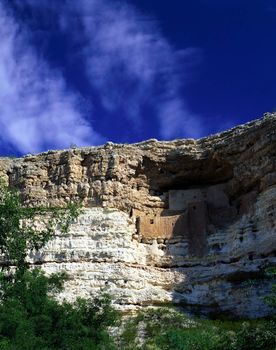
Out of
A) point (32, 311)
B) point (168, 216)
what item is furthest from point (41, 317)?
point (168, 216)

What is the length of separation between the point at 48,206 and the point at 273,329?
17317 mm

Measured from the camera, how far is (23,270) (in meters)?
15.0

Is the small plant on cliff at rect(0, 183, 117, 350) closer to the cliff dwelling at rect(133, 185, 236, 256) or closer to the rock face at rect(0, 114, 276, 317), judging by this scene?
the rock face at rect(0, 114, 276, 317)

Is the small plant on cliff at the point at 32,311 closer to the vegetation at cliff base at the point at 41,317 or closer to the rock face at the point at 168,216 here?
the vegetation at cliff base at the point at 41,317

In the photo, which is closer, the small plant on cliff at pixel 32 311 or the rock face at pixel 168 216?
the small plant on cliff at pixel 32 311

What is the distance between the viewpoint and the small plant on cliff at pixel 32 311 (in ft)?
45.8

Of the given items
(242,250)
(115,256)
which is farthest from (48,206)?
(242,250)

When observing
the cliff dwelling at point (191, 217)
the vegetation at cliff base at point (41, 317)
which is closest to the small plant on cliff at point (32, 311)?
the vegetation at cliff base at point (41, 317)

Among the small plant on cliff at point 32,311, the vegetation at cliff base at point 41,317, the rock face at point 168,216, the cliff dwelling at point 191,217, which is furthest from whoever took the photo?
the cliff dwelling at point 191,217

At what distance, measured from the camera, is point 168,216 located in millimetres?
28516

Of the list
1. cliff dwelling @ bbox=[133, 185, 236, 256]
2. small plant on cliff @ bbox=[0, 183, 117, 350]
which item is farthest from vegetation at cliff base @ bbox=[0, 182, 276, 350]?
cliff dwelling @ bbox=[133, 185, 236, 256]

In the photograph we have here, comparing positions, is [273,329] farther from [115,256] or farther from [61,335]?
[115,256]

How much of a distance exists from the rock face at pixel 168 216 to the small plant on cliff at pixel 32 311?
8929 mm

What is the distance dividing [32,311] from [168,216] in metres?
13.8
